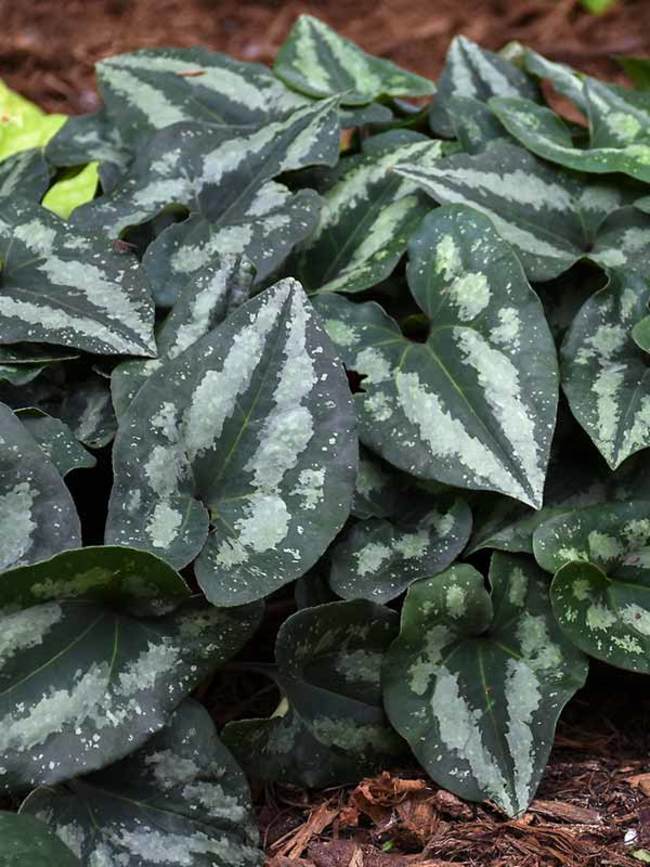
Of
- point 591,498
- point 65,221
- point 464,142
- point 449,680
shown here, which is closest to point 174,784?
point 449,680

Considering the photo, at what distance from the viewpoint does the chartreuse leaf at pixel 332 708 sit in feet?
5.48

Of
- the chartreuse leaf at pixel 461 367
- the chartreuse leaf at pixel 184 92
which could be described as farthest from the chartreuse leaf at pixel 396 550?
Result: the chartreuse leaf at pixel 184 92

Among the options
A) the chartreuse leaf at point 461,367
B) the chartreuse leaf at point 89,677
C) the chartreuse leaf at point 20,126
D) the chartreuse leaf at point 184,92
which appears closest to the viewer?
the chartreuse leaf at point 89,677

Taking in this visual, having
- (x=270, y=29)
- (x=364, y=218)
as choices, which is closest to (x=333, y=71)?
(x=364, y=218)

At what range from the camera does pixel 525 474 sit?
1.62 meters

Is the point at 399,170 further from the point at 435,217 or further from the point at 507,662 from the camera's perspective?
the point at 507,662

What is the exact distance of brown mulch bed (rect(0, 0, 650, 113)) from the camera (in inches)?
159

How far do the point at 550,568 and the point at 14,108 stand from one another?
1.78 m

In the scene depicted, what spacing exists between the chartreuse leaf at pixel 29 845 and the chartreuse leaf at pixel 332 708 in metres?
0.36

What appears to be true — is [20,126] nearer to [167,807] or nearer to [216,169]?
[216,169]

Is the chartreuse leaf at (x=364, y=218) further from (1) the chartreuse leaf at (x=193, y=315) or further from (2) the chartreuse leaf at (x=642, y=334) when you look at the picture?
(2) the chartreuse leaf at (x=642, y=334)

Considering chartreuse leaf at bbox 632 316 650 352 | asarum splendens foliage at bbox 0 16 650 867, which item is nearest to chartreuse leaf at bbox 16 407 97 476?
asarum splendens foliage at bbox 0 16 650 867

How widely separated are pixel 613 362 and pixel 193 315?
2.26ft

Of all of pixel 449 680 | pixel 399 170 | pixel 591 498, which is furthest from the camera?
pixel 399 170
